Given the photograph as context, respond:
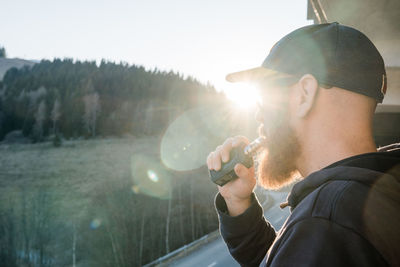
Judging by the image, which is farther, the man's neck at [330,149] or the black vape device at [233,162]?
the black vape device at [233,162]

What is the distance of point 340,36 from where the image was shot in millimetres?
1606

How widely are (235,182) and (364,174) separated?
1.30 meters

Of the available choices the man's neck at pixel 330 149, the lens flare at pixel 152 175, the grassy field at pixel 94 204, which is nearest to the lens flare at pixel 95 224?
the grassy field at pixel 94 204

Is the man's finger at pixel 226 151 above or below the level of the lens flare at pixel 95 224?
above

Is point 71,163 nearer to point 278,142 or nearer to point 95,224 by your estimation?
point 95,224

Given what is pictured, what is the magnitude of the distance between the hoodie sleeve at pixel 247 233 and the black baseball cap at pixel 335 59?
1163 millimetres

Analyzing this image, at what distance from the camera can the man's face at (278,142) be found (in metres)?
1.77

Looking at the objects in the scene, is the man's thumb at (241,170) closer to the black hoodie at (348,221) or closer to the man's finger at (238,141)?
the man's finger at (238,141)

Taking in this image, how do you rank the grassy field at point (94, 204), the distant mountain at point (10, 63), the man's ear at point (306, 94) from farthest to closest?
1. the distant mountain at point (10, 63)
2. the grassy field at point (94, 204)
3. the man's ear at point (306, 94)

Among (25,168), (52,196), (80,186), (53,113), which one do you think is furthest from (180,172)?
(53,113)

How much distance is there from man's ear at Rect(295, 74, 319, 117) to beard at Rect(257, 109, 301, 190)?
0.12 meters

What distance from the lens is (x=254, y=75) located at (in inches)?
82.2

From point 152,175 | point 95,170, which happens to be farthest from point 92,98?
point 152,175

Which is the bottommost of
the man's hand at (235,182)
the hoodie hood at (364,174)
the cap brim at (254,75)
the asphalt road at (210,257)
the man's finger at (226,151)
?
the asphalt road at (210,257)
